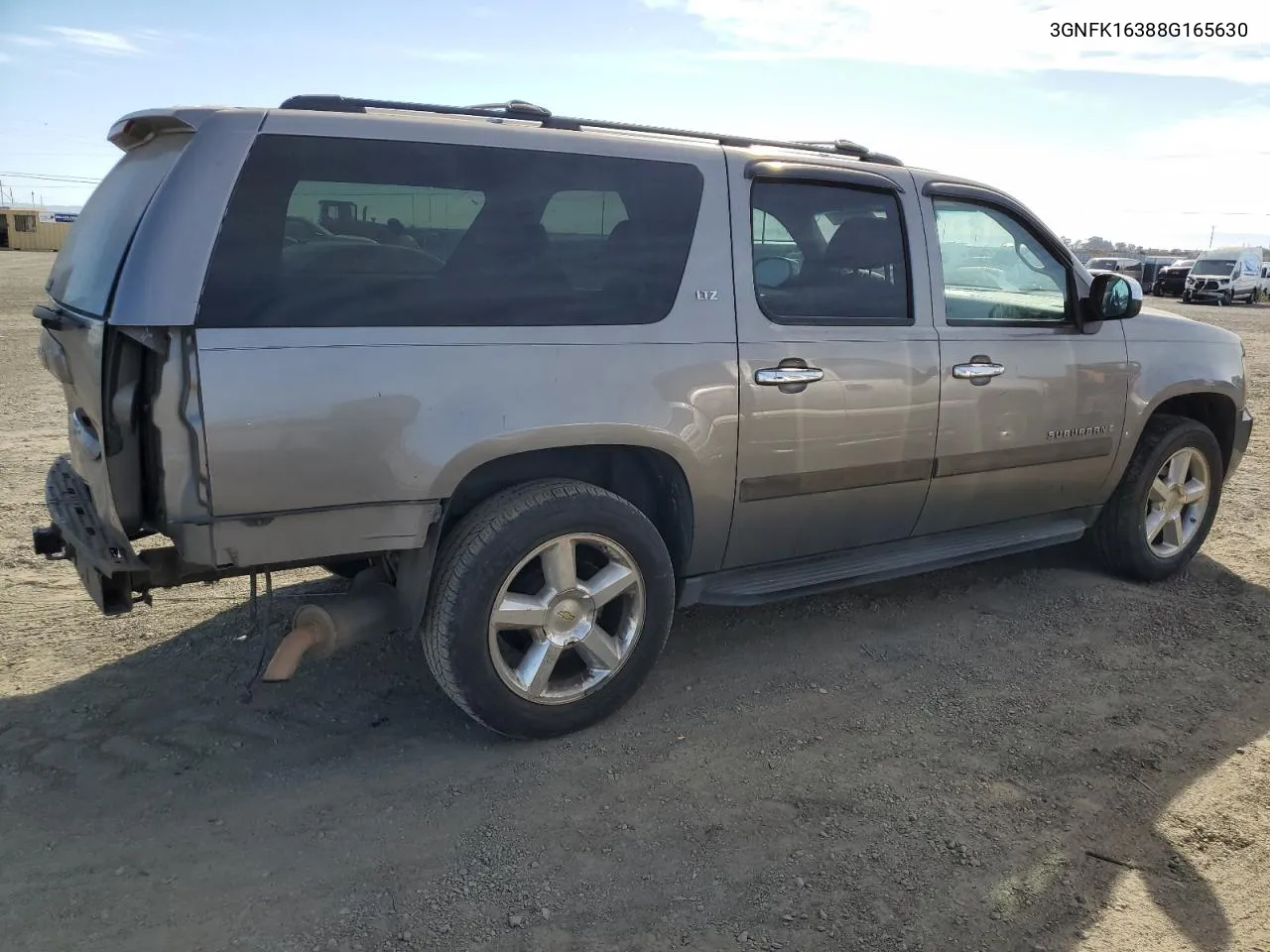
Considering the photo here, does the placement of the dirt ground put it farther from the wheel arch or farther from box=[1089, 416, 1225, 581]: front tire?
the wheel arch

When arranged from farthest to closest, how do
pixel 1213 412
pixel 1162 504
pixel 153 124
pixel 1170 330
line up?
pixel 1213 412
pixel 1162 504
pixel 1170 330
pixel 153 124

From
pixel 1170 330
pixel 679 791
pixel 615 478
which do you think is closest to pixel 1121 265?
pixel 1170 330

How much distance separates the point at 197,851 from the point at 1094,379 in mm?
4155

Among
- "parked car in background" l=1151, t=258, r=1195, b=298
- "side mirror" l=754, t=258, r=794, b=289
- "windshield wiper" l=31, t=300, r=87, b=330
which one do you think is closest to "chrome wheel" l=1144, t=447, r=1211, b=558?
"side mirror" l=754, t=258, r=794, b=289

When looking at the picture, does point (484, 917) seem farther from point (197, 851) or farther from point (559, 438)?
point (559, 438)

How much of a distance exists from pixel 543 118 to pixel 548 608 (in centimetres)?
169

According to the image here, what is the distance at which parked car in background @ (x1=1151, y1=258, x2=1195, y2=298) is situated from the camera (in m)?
37.6

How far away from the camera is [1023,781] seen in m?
3.30

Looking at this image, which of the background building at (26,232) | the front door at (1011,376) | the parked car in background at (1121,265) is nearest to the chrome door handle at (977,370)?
the front door at (1011,376)

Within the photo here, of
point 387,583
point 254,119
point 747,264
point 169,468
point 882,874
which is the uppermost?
point 254,119

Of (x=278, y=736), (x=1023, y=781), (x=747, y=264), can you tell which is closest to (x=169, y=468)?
(x=278, y=736)

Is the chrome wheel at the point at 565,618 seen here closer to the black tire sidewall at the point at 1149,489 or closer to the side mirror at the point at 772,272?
the side mirror at the point at 772,272

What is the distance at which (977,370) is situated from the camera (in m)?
4.28

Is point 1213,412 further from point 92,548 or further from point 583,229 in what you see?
point 92,548
